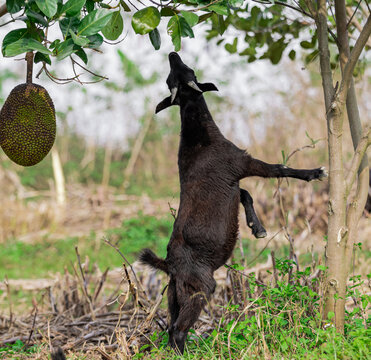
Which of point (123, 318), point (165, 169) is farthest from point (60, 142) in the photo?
point (123, 318)

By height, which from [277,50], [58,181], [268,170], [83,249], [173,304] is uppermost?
[277,50]

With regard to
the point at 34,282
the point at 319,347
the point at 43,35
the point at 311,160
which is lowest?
the point at 34,282

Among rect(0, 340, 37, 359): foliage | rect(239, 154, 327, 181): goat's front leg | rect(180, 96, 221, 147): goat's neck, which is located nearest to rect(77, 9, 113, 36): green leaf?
rect(180, 96, 221, 147): goat's neck

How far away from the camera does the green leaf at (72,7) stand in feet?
6.86

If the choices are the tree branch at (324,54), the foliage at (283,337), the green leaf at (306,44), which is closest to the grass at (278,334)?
the foliage at (283,337)

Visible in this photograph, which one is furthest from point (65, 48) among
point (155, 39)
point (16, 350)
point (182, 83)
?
point (16, 350)

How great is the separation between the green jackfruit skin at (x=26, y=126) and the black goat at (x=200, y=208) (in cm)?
82

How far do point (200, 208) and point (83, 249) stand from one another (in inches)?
243

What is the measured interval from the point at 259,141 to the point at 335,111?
8508 millimetres

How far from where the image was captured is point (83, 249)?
27.9 ft

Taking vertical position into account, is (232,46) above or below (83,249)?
above

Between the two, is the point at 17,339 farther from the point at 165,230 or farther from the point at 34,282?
the point at 165,230

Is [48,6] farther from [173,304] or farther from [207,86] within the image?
[173,304]

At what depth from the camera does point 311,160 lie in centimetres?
994
